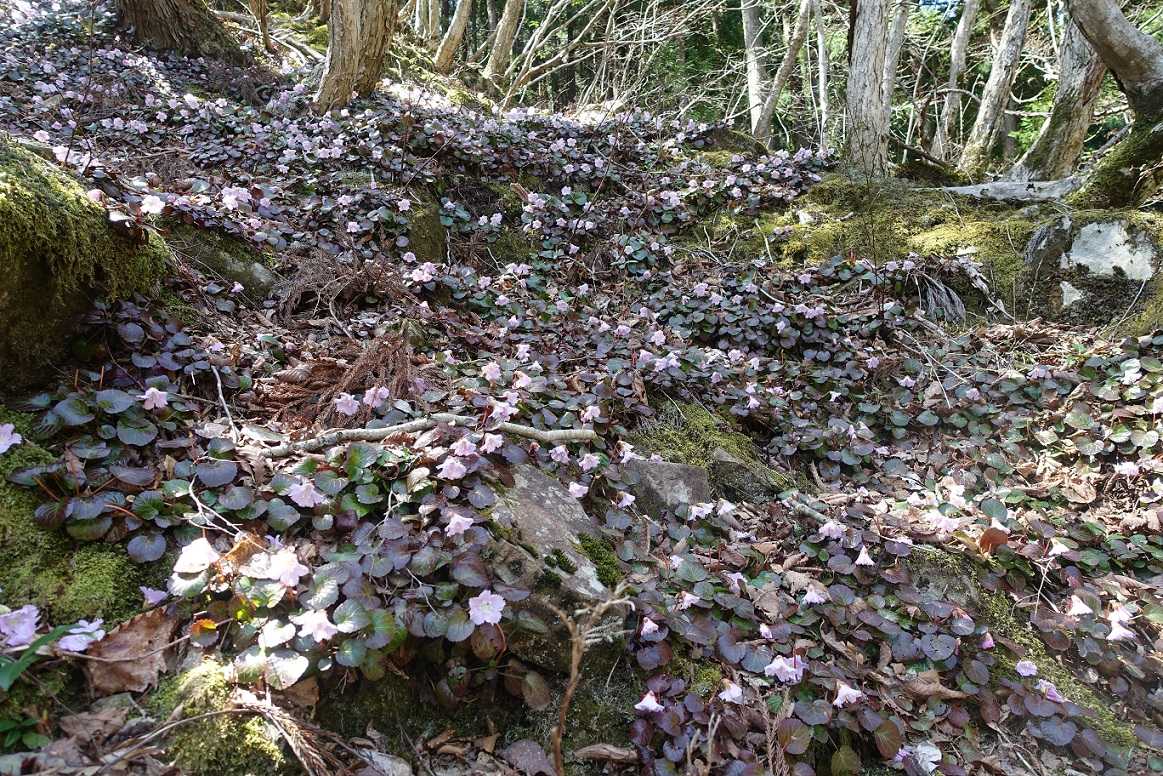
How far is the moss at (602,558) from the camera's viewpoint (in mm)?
2238

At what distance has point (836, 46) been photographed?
15.3 m

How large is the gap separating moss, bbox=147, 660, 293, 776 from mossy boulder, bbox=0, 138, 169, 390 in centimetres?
131

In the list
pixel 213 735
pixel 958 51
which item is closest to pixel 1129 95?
pixel 213 735

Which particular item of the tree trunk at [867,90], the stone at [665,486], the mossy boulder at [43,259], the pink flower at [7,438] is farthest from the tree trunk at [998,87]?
the pink flower at [7,438]

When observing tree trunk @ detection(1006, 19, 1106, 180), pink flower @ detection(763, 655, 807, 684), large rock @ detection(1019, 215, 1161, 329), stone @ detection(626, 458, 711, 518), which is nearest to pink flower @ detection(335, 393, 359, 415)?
stone @ detection(626, 458, 711, 518)

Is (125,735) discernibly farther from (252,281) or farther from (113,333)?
(252,281)

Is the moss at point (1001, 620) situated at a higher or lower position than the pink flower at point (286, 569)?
lower

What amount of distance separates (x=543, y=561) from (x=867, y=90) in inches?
258

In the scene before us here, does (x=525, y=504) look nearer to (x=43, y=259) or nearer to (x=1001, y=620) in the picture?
(x=43, y=259)

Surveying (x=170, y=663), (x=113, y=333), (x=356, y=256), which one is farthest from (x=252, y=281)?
(x=170, y=663)

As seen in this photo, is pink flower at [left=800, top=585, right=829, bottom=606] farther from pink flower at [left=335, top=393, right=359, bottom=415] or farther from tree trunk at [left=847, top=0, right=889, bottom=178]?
tree trunk at [left=847, top=0, right=889, bottom=178]

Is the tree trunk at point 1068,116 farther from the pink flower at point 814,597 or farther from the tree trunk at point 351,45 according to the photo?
the tree trunk at point 351,45

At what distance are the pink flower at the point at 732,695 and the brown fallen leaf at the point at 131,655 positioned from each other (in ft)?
5.42

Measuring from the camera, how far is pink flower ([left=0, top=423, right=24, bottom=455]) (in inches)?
70.5
